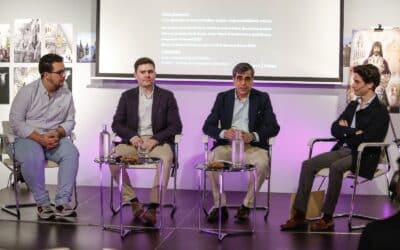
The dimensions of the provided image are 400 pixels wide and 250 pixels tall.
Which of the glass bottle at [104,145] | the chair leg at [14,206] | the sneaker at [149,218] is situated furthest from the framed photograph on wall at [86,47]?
the sneaker at [149,218]

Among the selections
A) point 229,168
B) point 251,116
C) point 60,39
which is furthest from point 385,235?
point 60,39

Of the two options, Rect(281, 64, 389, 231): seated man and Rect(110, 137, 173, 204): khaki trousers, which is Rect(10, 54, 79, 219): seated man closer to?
Rect(110, 137, 173, 204): khaki trousers

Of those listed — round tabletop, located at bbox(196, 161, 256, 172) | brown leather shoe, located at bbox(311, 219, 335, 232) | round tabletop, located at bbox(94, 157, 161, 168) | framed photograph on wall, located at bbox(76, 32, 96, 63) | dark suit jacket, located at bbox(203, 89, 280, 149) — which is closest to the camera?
round tabletop, located at bbox(196, 161, 256, 172)

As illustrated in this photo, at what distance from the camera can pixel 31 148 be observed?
4.91m

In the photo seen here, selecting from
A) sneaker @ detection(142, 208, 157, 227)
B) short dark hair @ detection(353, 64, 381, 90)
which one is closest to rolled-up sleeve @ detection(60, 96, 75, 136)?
sneaker @ detection(142, 208, 157, 227)

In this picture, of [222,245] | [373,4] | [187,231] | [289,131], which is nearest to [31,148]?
[187,231]

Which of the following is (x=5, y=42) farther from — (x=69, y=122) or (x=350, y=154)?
(x=350, y=154)

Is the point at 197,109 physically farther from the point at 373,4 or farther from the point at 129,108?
the point at 373,4

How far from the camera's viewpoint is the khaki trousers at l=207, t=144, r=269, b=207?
4.88 metres

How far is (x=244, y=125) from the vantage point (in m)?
5.20

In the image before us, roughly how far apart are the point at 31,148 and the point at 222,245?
181 centimetres

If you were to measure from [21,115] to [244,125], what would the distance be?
185 cm

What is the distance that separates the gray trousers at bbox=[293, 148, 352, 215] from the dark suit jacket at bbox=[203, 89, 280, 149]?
49 cm

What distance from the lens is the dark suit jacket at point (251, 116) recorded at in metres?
5.10
